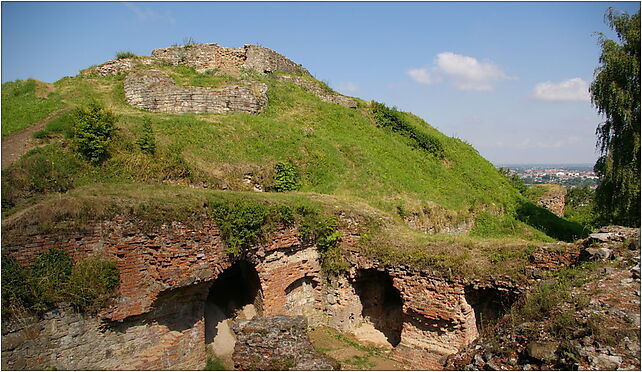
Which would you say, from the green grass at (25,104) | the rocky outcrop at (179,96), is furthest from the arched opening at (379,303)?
the green grass at (25,104)

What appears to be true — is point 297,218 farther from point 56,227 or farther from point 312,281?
point 56,227

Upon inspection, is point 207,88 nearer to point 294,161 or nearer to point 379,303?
point 294,161

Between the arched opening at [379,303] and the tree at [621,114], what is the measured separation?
964 centimetres

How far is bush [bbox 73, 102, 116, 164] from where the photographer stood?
39.2 feet

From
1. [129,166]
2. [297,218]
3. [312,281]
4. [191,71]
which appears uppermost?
[191,71]

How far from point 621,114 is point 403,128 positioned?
10222 millimetres

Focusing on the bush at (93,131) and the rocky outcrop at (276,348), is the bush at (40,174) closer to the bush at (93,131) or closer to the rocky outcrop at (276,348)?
the bush at (93,131)

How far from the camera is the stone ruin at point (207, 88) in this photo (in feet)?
58.1

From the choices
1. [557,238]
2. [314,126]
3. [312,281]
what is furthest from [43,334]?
[557,238]

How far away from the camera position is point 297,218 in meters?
11.9

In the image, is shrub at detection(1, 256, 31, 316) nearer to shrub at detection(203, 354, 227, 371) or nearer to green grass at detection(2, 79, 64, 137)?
shrub at detection(203, 354, 227, 371)

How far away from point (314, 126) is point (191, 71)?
7777 mm

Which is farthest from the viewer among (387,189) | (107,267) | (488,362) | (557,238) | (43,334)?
(557,238)

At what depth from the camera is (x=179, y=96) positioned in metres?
17.7
